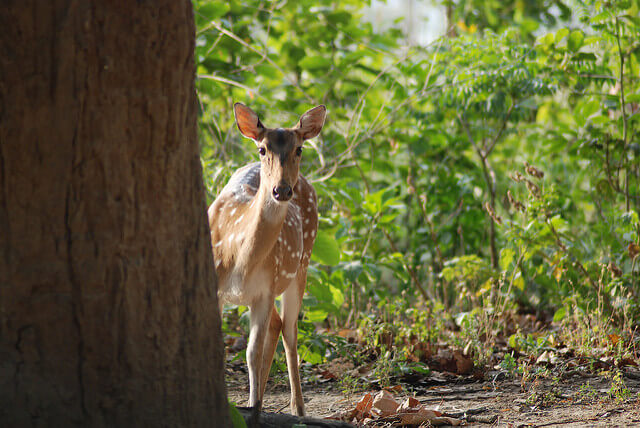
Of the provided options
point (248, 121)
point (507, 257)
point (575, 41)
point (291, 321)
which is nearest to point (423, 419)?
point (291, 321)

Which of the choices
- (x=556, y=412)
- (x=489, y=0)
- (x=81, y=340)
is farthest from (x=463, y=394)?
(x=489, y=0)

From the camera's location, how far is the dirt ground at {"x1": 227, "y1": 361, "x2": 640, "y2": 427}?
12.2 feet

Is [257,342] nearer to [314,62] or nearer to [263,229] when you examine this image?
[263,229]

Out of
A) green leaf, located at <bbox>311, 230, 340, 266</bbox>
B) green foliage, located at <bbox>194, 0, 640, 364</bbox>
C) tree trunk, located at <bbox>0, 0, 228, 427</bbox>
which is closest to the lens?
tree trunk, located at <bbox>0, 0, 228, 427</bbox>

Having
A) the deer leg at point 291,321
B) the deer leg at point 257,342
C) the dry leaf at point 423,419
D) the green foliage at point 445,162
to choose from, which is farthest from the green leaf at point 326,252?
the dry leaf at point 423,419

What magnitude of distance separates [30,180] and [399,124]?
506 centimetres

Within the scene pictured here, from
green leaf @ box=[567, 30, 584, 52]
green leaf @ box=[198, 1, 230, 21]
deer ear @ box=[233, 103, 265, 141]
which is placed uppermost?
green leaf @ box=[198, 1, 230, 21]

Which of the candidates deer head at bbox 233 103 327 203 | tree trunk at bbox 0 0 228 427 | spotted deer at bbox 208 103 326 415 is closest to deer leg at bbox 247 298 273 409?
spotted deer at bbox 208 103 326 415

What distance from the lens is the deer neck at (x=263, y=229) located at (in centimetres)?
381

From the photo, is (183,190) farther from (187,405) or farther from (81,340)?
(187,405)

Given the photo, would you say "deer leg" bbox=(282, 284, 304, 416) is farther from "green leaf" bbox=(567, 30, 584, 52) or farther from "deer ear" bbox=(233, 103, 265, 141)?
"green leaf" bbox=(567, 30, 584, 52)

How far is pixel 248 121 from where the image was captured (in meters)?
3.94

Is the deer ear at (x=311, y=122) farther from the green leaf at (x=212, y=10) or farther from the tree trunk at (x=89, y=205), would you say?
the green leaf at (x=212, y=10)

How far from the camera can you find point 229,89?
7.01m
